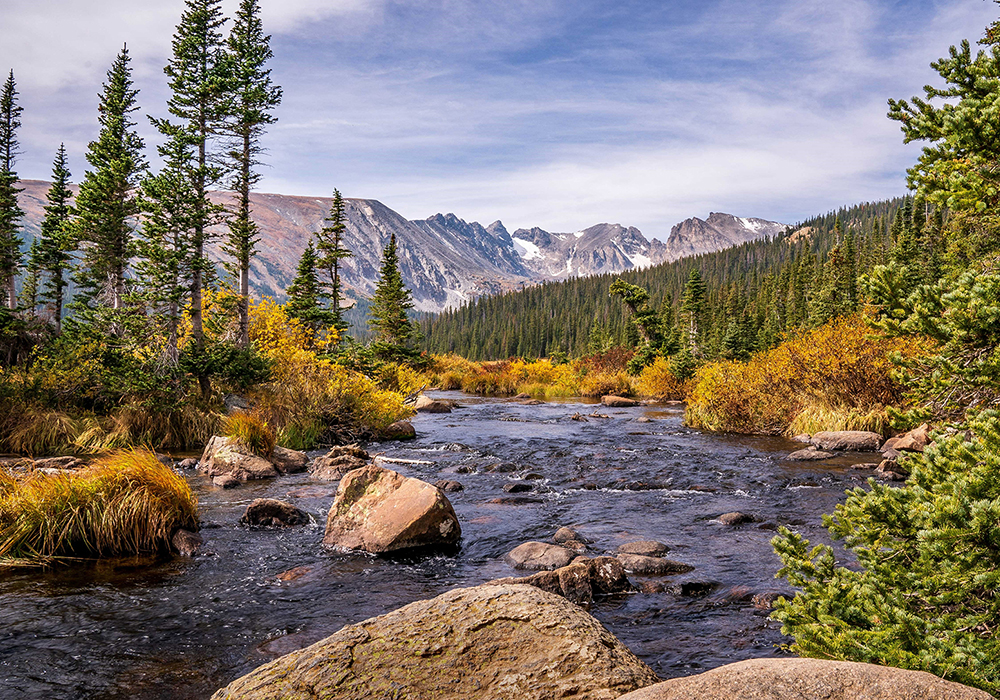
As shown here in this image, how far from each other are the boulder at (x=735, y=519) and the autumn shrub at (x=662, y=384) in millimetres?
28283

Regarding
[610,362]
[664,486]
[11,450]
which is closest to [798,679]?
[664,486]

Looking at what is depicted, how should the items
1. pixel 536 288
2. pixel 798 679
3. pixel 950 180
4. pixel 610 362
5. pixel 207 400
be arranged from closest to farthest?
pixel 798 679 < pixel 950 180 < pixel 207 400 < pixel 610 362 < pixel 536 288

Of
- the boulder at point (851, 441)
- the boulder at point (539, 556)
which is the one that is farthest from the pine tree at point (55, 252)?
the boulder at point (851, 441)

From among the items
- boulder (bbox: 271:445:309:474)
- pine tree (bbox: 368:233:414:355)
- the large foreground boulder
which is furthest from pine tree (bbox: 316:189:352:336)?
the large foreground boulder

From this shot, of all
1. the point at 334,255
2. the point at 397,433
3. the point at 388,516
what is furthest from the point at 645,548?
the point at 334,255

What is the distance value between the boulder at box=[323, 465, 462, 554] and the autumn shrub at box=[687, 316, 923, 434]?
14969 mm

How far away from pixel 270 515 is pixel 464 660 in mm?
7937

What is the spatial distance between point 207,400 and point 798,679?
20.7 m

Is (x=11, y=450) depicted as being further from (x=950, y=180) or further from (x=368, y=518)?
(x=950, y=180)

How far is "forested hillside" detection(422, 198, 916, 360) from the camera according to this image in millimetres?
51000

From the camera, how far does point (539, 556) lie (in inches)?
360

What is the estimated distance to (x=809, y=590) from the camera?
411cm

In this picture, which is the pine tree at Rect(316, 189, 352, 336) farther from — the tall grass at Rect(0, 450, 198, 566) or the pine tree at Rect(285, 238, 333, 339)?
the tall grass at Rect(0, 450, 198, 566)

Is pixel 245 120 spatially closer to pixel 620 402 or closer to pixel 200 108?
pixel 200 108
